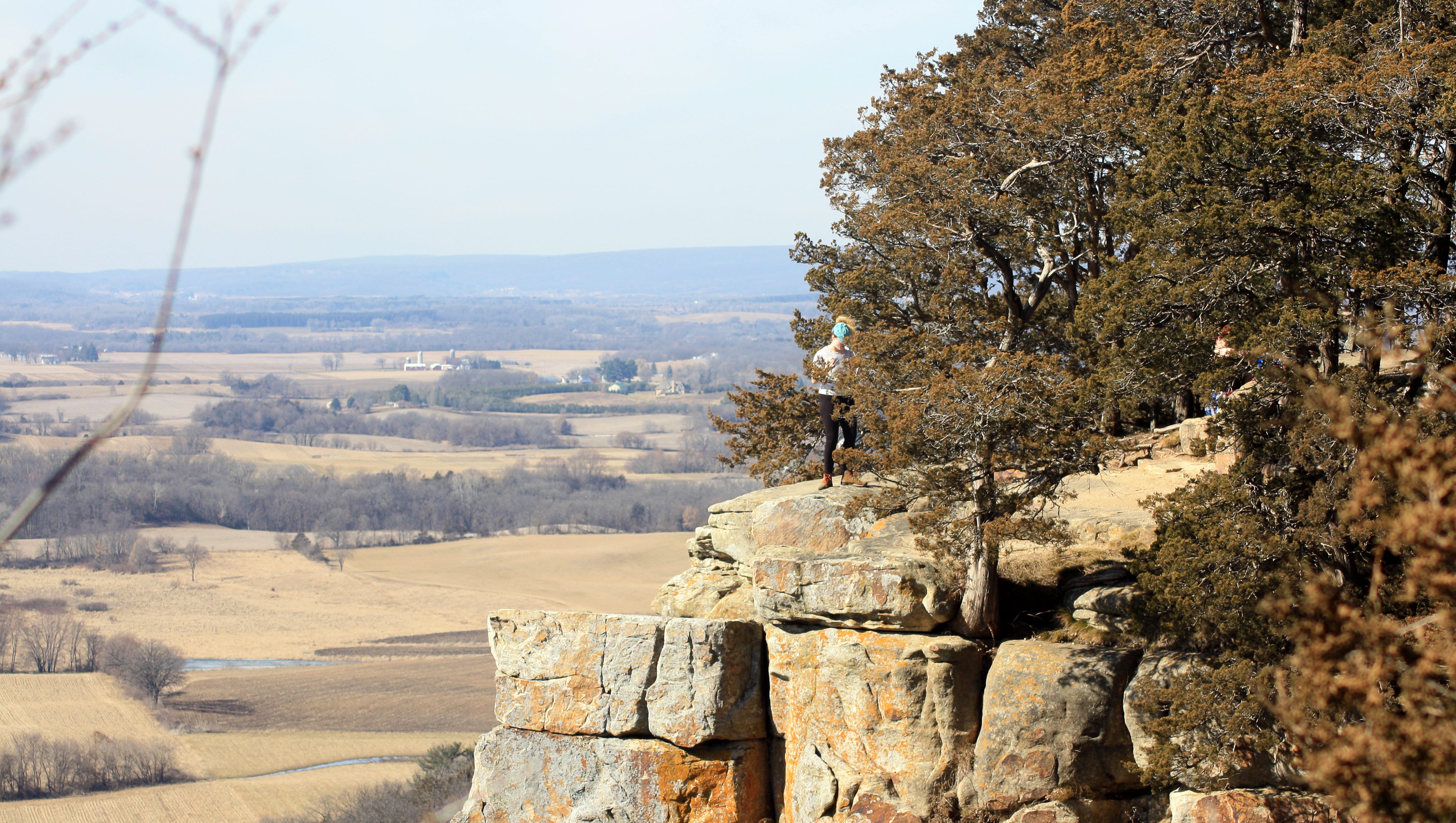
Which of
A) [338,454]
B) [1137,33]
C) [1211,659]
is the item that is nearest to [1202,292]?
[1211,659]

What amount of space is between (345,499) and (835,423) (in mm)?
120817

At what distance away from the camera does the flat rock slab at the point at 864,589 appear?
15812mm

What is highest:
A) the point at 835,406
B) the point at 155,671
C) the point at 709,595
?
the point at 835,406

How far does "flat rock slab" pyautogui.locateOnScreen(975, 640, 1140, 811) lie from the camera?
14742 millimetres

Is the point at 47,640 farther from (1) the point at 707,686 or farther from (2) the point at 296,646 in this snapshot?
(1) the point at 707,686

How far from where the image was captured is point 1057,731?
14.8m

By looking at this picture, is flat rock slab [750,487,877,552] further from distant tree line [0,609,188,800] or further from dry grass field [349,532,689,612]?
dry grass field [349,532,689,612]

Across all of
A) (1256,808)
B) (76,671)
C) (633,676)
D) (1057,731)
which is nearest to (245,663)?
(76,671)

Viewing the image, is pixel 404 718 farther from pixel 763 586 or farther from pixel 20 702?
pixel 763 586

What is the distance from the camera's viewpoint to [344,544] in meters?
114

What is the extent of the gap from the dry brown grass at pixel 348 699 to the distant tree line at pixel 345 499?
4641cm

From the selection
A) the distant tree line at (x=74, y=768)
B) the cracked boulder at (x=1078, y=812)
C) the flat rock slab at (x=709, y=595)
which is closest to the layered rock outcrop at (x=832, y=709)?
the cracked boulder at (x=1078, y=812)

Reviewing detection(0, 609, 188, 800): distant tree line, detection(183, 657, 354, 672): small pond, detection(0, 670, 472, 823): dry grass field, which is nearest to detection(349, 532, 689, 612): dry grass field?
detection(183, 657, 354, 672): small pond

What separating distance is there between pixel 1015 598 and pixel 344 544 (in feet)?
352
